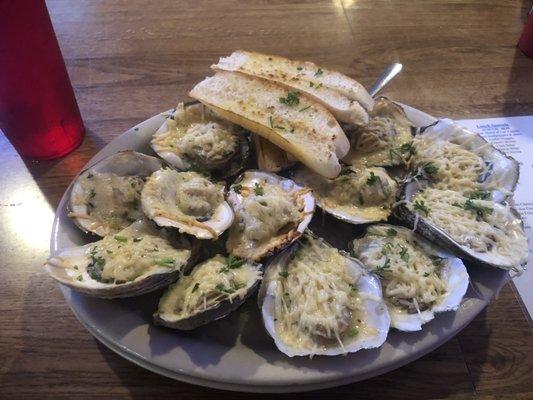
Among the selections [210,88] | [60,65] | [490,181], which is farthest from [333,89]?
[60,65]

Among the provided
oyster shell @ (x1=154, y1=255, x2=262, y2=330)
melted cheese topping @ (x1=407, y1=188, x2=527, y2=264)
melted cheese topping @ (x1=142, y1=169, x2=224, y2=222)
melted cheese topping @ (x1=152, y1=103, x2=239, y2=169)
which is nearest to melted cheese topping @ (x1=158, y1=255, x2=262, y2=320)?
oyster shell @ (x1=154, y1=255, x2=262, y2=330)

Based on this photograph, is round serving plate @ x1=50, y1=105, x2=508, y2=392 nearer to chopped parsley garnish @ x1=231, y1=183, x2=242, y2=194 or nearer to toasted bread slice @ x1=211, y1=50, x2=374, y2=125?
chopped parsley garnish @ x1=231, y1=183, x2=242, y2=194

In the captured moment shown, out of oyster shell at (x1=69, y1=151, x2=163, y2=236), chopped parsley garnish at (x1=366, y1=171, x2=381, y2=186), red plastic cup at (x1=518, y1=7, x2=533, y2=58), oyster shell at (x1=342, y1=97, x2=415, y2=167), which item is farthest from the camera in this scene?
red plastic cup at (x1=518, y1=7, x2=533, y2=58)

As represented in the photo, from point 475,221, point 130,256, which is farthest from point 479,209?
point 130,256

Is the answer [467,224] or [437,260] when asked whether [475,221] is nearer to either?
[467,224]

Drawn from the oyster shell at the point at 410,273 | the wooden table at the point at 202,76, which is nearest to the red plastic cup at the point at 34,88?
the wooden table at the point at 202,76

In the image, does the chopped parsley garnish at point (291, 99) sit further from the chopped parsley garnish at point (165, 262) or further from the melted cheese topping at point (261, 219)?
the chopped parsley garnish at point (165, 262)
